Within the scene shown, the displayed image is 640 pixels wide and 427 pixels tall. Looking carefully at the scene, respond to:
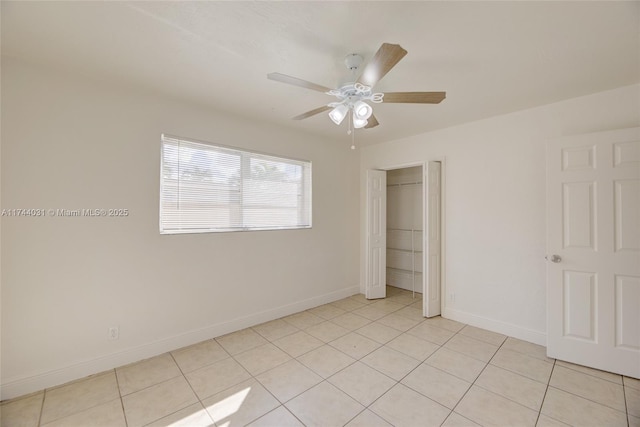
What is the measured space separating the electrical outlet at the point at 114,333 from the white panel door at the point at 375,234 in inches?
132

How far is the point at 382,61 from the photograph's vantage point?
1.55 meters

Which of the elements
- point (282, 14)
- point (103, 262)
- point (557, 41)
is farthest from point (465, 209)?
point (103, 262)

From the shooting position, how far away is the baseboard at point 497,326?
115 inches

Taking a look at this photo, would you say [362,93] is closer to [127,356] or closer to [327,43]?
[327,43]

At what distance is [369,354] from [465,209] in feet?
7.40

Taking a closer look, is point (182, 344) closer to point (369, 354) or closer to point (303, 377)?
point (303, 377)

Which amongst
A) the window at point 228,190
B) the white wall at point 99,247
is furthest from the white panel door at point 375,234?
the white wall at point 99,247

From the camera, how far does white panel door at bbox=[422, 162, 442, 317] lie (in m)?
3.65

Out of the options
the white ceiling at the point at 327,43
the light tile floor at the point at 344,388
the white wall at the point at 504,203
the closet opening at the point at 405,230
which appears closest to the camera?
the white ceiling at the point at 327,43

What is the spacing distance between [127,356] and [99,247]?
1086mm

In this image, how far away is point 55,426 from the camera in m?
1.78

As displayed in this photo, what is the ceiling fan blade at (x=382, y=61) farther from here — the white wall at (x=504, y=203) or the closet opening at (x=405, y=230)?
the closet opening at (x=405, y=230)

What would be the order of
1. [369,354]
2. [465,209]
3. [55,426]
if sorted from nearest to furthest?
[55,426]
[369,354]
[465,209]

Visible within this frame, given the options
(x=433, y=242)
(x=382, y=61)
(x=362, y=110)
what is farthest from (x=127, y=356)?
(x=433, y=242)
